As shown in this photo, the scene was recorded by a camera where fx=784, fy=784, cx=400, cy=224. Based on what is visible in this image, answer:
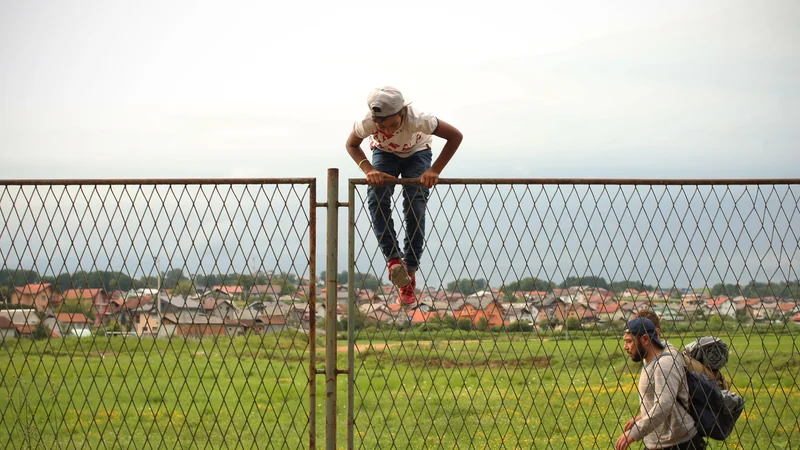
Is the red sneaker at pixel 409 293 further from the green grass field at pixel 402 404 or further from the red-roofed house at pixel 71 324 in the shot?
the red-roofed house at pixel 71 324

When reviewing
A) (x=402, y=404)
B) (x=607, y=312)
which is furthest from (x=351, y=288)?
(x=402, y=404)

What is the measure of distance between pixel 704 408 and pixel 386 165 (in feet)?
7.96

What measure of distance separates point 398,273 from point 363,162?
727mm

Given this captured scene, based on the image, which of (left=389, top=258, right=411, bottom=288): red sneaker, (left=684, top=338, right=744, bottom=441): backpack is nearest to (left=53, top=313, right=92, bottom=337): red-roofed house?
(left=389, top=258, right=411, bottom=288): red sneaker

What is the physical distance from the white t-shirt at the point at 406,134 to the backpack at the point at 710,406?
2.14 metres

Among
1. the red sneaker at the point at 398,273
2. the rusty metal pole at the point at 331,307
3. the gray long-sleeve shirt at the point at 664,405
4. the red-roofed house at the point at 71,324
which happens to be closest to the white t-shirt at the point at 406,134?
the rusty metal pole at the point at 331,307

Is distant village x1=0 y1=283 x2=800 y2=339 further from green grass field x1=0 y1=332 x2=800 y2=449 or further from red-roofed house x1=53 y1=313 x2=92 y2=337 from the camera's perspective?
green grass field x1=0 y1=332 x2=800 y2=449

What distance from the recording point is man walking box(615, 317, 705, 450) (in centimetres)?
450

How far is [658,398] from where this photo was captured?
450 centimetres

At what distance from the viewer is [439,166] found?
185 inches

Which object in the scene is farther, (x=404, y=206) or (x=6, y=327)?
(x=6, y=327)

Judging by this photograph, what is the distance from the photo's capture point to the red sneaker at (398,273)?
490cm

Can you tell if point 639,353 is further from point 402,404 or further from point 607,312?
point 402,404

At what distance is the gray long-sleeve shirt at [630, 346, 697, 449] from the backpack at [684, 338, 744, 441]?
0.06 meters
